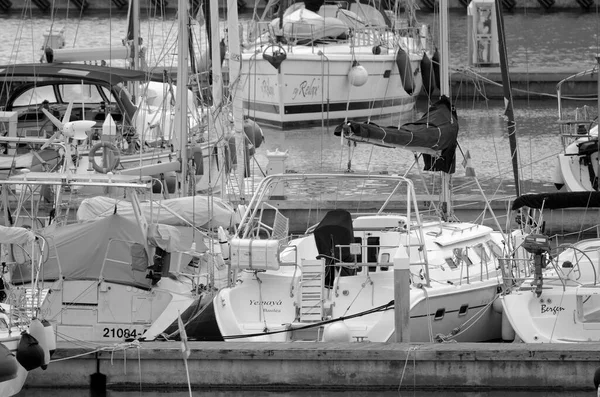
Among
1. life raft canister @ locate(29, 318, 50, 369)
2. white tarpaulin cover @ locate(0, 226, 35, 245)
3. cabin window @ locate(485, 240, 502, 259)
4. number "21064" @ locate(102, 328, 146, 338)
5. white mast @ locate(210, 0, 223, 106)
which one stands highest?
white mast @ locate(210, 0, 223, 106)

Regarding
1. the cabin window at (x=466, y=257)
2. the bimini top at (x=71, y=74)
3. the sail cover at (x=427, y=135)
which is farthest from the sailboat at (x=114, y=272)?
the bimini top at (x=71, y=74)

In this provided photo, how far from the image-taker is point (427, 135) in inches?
708

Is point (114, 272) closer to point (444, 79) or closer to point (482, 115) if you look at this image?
point (444, 79)

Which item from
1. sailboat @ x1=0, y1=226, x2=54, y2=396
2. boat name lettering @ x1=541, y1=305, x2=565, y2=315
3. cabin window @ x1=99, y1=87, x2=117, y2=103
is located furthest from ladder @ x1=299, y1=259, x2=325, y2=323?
cabin window @ x1=99, y1=87, x2=117, y2=103

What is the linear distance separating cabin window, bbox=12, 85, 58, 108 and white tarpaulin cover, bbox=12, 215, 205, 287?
9179mm

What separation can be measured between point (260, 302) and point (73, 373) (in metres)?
2.44

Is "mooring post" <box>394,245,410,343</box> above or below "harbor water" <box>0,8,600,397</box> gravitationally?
above

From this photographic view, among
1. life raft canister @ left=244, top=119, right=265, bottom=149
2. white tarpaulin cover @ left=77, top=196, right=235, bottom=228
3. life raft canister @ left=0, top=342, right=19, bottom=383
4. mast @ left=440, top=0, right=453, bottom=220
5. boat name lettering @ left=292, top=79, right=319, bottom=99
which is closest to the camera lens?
life raft canister @ left=0, top=342, right=19, bottom=383

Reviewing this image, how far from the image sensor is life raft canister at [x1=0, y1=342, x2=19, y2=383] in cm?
1294

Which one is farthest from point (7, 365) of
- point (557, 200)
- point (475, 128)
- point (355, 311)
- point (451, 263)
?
point (475, 128)

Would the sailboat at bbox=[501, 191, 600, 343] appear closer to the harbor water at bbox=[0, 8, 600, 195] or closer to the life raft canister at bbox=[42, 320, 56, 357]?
the harbor water at bbox=[0, 8, 600, 195]

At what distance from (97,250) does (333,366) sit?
3755 mm

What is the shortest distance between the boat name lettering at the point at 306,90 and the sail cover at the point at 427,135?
57.8 ft

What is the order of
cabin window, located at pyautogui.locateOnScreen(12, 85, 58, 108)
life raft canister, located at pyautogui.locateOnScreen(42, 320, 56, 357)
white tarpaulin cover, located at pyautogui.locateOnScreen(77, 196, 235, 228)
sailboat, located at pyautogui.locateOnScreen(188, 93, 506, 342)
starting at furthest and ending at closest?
cabin window, located at pyautogui.locateOnScreen(12, 85, 58, 108) < white tarpaulin cover, located at pyautogui.locateOnScreen(77, 196, 235, 228) < sailboat, located at pyautogui.locateOnScreen(188, 93, 506, 342) < life raft canister, located at pyautogui.locateOnScreen(42, 320, 56, 357)
